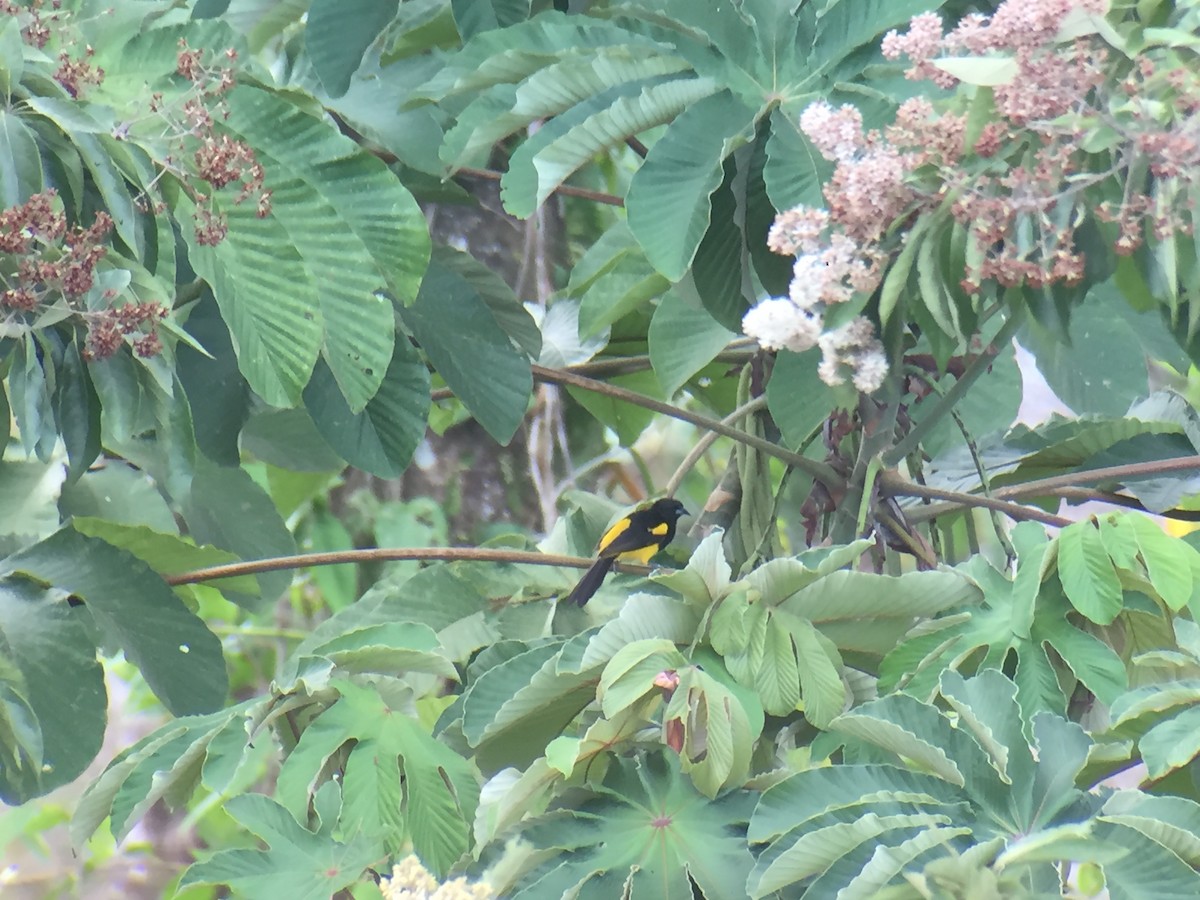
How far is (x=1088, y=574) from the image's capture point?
1009mm

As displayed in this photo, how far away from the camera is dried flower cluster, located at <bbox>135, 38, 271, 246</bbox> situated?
3.46ft

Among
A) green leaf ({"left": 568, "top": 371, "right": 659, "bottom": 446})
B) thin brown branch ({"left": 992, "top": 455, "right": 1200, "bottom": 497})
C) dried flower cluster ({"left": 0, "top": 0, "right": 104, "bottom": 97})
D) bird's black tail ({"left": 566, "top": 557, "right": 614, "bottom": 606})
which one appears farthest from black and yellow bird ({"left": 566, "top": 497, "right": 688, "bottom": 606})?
dried flower cluster ({"left": 0, "top": 0, "right": 104, "bottom": 97})

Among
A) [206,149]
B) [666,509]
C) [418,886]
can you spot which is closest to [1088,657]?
[418,886]

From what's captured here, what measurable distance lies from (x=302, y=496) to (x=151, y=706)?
0.94 meters

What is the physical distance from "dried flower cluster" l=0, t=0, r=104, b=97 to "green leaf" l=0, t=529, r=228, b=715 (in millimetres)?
375

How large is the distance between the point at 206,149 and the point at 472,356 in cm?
40

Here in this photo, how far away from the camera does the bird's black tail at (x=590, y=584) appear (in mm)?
1299

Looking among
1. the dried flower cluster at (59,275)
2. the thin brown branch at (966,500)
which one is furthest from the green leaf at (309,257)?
the thin brown branch at (966,500)

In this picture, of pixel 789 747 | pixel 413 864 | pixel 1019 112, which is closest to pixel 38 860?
pixel 789 747

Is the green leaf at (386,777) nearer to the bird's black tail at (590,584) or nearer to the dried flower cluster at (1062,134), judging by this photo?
the bird's black tail at (590,584)

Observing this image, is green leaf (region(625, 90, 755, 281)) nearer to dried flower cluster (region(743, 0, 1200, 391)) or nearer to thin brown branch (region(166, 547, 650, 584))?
dried flower cluster (region(743, 0, 1200, 391))

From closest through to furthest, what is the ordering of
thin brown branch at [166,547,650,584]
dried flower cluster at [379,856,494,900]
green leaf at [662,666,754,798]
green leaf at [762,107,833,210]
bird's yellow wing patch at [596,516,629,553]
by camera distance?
1. dried flower cluster at [379,856,494,900]
2. green leaf at [662,666,754,798]
3. green leaf at [762,107,833,210]
4. thin brown branch at [166,547,650,584]
5. bird's yellow wing patch at [596,516,629,553]

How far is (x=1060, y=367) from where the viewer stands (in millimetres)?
1521

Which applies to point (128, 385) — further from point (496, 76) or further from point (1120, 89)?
point (1120, 89)
